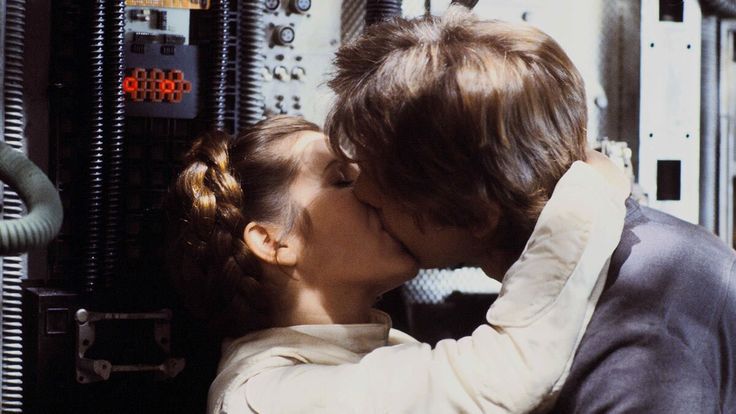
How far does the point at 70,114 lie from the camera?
200 cm

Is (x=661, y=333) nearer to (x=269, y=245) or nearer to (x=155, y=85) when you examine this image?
(x=269, y=245)

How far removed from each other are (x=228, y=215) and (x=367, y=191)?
33cm

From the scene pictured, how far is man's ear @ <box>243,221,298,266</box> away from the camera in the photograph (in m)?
1.83

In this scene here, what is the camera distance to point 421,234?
66.2 inches

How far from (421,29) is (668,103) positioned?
46.9 inches

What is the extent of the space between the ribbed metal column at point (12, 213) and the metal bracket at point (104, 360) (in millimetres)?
140

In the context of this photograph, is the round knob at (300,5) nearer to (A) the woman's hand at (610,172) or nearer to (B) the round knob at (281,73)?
(B) the round knob at (281,73)

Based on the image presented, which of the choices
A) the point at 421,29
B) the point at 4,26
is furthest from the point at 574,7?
the point at 4,26

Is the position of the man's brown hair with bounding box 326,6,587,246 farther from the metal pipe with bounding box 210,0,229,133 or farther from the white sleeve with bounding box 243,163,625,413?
the metal pipe with bounding box 210,0,229,133

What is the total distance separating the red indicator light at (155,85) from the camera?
2.02m

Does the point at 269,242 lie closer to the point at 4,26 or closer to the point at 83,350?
the point at 83,350

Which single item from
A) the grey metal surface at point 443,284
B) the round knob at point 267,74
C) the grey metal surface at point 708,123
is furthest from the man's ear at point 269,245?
the grey metal surface at point 708,123


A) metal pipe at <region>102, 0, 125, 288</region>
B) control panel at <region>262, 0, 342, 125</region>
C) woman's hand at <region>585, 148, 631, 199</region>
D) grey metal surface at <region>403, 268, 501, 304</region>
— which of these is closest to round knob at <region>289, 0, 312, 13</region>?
control panel at <region>262, 0, 342, 125</region>

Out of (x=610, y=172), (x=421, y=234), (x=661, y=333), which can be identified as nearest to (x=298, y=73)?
(x=421, y=234)
